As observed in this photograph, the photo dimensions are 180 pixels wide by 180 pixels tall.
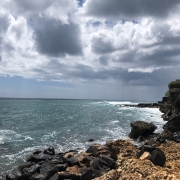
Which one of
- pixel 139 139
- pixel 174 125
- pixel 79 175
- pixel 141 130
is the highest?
pixel 174 125

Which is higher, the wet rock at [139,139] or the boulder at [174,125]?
the boulder at [174,125]

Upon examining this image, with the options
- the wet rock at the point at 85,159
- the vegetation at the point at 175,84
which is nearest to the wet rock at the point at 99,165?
the wet rock at the point at 85,159

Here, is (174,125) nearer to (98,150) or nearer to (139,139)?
(139,139)

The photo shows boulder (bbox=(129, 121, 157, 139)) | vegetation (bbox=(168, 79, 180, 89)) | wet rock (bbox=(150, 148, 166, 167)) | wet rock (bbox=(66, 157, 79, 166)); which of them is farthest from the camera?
vegetation (bbox=(168, 79, 180, 89))

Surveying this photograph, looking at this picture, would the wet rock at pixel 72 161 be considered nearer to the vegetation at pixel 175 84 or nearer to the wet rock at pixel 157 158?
the wet rock at pixel 157 158

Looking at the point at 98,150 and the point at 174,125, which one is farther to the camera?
the point at 174,125

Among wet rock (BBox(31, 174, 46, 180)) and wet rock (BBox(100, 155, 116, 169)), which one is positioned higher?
wet rock (BBox(100, 155, 116, 169))

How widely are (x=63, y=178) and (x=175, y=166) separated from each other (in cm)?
628

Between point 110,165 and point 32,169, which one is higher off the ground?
point 110,165

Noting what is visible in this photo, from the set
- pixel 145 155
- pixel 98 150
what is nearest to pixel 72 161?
pixel 98 150

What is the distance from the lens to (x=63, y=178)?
13.0 meters

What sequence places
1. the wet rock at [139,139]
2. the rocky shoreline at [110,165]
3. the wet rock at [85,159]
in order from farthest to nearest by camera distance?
1. the wet rock at [139,139]
2. the wet rock at [85,159]
3. the rocky shoreline at [110,165]

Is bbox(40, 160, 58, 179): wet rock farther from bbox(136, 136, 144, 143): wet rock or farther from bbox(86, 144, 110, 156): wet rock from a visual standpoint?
bbox(136, 136, 144, 143): wet rock

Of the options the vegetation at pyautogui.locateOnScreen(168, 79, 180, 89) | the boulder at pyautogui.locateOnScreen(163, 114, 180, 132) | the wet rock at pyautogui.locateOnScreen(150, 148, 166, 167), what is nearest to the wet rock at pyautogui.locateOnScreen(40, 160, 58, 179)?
the wet rock at pyautogui.locateOnScreen(150, 148, 166, 167)
